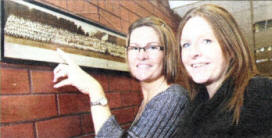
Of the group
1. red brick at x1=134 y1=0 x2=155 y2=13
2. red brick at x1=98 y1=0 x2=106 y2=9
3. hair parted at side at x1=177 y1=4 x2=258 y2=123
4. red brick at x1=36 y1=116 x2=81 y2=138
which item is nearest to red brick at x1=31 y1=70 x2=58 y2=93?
red brick at x1=36 y1=116 x2=81 y2=138

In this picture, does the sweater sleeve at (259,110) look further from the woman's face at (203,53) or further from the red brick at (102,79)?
the red brick at (102,79)

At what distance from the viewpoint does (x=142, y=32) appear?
1033 mm

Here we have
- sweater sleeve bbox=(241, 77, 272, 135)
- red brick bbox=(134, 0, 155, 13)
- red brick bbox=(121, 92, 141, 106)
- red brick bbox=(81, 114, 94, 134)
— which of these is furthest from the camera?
red brick bbox=(134, 0, 155, 13)

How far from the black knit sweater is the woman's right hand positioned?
366mm

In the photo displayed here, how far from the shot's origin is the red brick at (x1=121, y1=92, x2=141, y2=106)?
4.02ft

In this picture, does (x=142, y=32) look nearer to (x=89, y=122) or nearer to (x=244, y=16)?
(x=89, y=122)

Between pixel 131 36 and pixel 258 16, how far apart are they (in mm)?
1014

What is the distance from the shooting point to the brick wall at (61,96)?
0.65m

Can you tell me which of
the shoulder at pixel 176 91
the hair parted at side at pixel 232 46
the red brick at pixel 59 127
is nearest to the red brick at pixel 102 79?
Result: the red brick at pixel 59 127

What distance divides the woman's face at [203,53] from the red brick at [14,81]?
555 millimetres

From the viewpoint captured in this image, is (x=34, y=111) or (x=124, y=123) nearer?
(x=34, y=111)

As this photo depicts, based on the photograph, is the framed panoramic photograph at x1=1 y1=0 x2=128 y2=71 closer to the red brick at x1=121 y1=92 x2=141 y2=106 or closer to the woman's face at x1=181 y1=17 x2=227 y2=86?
the red brick at x1=121 y1=92 x2=141 y2=106

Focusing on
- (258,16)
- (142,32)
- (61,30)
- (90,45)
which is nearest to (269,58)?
(258,16)

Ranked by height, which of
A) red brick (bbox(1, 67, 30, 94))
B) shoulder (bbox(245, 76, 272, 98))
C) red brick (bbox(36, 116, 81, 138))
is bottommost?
red brick (bbox(36, 116, 81, 138))
